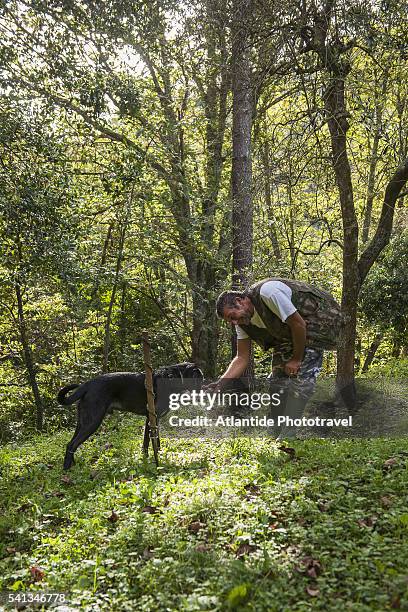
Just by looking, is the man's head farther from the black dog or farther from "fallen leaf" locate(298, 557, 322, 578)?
"fallen leaf" locate(298, 557, 322, 578)

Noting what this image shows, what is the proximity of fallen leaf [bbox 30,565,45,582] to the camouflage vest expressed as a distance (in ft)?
10.6

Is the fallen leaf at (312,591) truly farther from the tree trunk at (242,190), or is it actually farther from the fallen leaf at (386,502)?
the tree trunk at (242,190)

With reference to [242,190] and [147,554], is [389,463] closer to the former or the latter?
[147,554]

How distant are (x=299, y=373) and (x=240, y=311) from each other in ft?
3.17

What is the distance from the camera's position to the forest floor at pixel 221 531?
328 centimetres

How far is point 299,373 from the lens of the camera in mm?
6199

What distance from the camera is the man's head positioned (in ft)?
19.6

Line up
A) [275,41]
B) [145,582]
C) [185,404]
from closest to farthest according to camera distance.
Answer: [145,582] → [185,404] → [275,41]

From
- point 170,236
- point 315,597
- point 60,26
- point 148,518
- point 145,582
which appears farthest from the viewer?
point 170,236

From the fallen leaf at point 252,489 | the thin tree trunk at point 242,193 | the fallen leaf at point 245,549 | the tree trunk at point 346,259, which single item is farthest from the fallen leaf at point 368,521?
the thin tree trunk at point 242,193

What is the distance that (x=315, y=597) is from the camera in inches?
124

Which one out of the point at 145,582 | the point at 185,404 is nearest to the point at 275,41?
the point at 185,404

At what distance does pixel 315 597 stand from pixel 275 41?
21.7ft

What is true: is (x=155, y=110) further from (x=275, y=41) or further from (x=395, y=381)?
(x=395, y=381)
